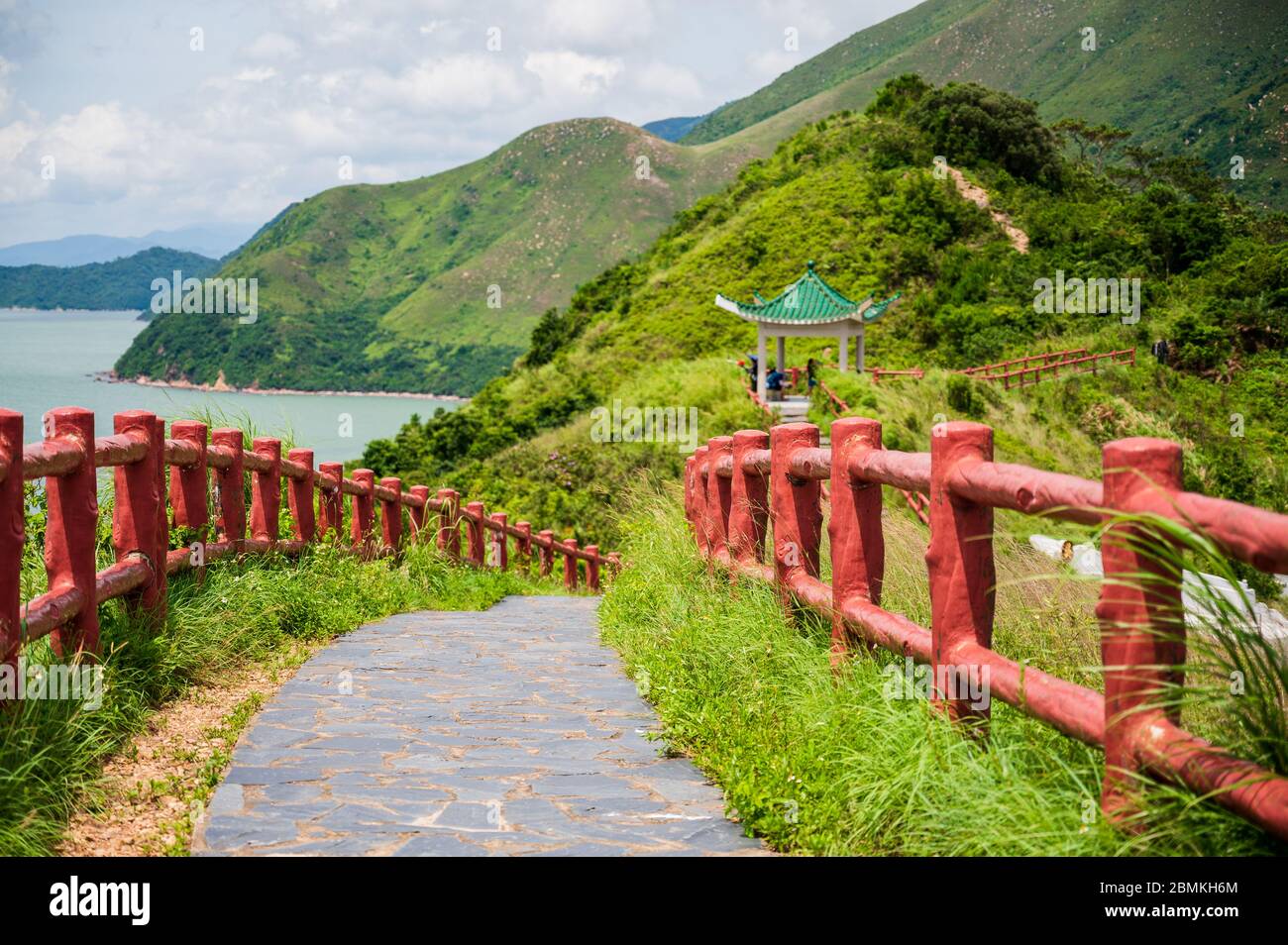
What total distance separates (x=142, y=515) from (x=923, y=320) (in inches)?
1768

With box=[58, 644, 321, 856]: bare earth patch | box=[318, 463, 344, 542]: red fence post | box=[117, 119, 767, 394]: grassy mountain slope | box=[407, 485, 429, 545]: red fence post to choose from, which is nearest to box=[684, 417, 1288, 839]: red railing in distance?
box=[58, 644, 321, 856]: bare earth patch

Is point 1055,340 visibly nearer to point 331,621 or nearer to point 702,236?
point 702,236

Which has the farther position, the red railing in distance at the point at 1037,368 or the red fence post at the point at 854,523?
the red railing in distance at the point at 1037,368

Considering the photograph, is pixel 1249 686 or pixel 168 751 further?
pixel 168 751

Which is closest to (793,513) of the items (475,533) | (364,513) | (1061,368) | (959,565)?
(959,565)

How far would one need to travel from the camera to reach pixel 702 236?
2557 inches

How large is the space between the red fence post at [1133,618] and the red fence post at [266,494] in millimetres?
6715

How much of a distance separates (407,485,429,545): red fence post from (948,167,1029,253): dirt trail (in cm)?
4317

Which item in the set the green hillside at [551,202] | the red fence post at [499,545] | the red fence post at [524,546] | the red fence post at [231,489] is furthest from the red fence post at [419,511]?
the green hillside at [551,202]

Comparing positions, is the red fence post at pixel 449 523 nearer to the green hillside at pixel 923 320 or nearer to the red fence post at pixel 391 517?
the red fence post at pixel 391 517

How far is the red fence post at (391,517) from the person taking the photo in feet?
41.2

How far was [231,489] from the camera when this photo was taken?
7.94 metres

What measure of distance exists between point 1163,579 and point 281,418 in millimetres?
9388
